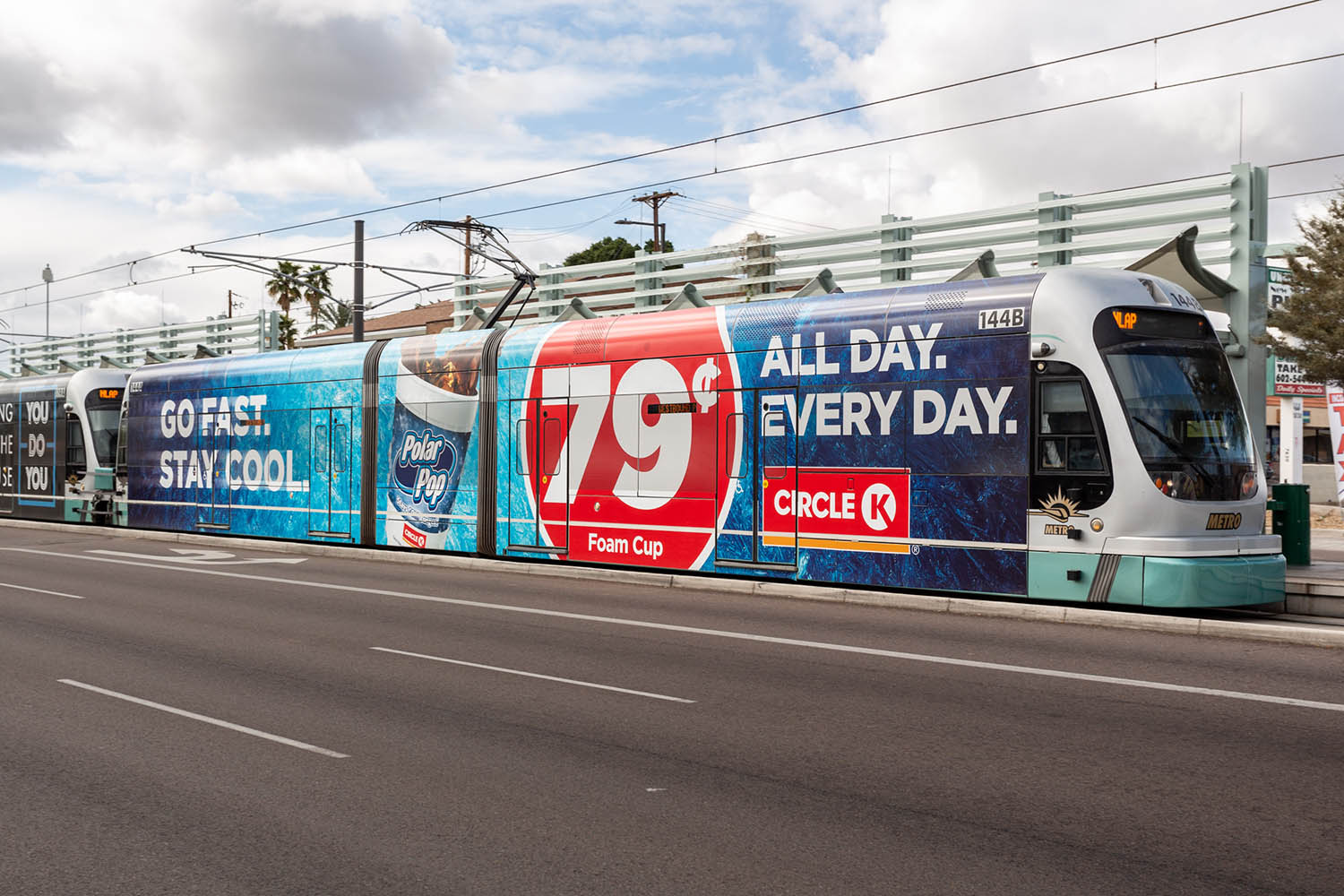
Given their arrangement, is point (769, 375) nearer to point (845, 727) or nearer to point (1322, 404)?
point (845, 727)

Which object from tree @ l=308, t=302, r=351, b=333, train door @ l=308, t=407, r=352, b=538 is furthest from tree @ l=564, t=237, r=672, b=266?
train door @ l=308, t=407, r=352, b=538

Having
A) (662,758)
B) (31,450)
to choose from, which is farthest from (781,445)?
(31,450)

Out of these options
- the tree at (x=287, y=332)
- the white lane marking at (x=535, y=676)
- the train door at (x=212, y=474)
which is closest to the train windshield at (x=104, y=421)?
the train door at (x=212, y=474)

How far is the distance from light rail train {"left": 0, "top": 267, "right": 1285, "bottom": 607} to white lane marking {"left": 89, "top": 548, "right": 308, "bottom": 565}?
4.52ft

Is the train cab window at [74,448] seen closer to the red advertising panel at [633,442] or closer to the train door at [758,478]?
the red advertising panel at [633,442]

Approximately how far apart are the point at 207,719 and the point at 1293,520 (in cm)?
1264

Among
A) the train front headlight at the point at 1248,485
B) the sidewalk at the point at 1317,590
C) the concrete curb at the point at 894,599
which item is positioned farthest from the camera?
the sidewalk at the point at 1317,590

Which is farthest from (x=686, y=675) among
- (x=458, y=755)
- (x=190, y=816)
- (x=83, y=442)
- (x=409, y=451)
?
(x=83, y=442)

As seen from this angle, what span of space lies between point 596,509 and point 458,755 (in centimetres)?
1044

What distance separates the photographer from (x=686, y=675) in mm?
9680

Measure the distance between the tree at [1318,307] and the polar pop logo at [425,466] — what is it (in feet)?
49.0

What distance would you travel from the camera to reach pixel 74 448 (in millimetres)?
29984

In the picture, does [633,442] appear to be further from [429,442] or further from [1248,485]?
[1248,485]

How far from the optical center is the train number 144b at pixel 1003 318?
13.0 m
